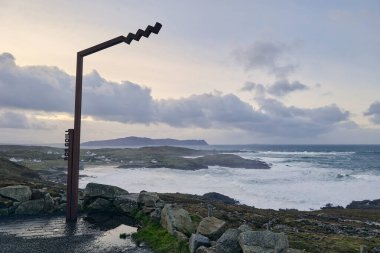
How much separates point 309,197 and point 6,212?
4222cm

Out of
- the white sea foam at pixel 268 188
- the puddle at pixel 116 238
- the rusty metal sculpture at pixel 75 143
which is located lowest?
the white sea foam at pixel 268 188

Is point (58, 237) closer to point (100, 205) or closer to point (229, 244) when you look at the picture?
point (100, 205)

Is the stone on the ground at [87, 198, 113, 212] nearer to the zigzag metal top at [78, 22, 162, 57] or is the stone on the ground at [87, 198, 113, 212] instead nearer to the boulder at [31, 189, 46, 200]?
the boulder at [31, 189, 46, 200]

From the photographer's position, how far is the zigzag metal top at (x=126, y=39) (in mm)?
18094

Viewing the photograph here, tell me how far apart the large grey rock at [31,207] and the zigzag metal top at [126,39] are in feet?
28.1

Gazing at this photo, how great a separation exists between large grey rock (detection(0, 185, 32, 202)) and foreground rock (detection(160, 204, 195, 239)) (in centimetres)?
869

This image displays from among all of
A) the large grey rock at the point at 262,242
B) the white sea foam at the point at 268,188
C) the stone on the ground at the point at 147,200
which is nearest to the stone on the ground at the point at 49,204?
the stone on the ground at the point at 147,200

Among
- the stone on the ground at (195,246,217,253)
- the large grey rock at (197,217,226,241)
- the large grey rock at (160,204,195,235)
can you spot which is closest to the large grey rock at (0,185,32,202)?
the large grey rock at (160,204,195,235)

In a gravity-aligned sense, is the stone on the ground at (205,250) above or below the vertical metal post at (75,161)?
below

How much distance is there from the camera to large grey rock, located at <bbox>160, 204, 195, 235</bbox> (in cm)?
1548

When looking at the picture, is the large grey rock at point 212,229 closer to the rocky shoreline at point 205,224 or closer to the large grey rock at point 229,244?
the rocky shoreline at point 205,224

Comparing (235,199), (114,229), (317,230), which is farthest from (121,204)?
(235,199)

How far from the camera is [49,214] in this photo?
2027 cm

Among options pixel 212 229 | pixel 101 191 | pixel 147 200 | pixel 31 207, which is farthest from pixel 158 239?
pixel 31 207
